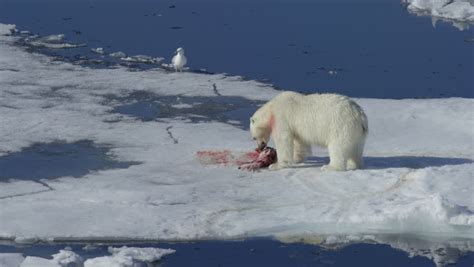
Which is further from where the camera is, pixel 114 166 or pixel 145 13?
pixel 145 13

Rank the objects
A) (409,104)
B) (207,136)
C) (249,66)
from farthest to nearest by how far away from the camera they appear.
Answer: (249,66) → (409,104) → (207,136)

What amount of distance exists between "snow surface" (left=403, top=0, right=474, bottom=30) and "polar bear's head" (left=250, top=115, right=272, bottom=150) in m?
14.3

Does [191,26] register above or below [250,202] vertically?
above

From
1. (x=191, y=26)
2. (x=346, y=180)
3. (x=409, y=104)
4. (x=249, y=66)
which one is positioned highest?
(x=191, y=26)

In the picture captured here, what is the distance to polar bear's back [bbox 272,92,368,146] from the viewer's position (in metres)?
9.93

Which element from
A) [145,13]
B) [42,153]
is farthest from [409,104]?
[145,13]

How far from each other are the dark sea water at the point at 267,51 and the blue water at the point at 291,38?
0.08 feet

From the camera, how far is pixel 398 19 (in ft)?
83.8

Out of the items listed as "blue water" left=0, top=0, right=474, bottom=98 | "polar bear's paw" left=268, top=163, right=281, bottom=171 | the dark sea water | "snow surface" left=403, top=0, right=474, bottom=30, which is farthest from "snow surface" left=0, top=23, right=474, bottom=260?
"snow surface" left=403, top=0, right=474, bottom=30

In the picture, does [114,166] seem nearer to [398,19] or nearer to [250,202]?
[250,202]

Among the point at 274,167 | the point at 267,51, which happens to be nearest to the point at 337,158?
the point at 274,167

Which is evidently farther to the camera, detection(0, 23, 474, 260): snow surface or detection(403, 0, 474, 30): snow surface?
detection(403, 0, 474, 30): snow surface

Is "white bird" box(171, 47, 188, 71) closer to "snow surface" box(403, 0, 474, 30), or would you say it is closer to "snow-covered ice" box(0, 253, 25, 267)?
"snow surface" box(403, 0, 474, 30)

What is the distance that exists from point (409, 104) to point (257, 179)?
16.7ft
